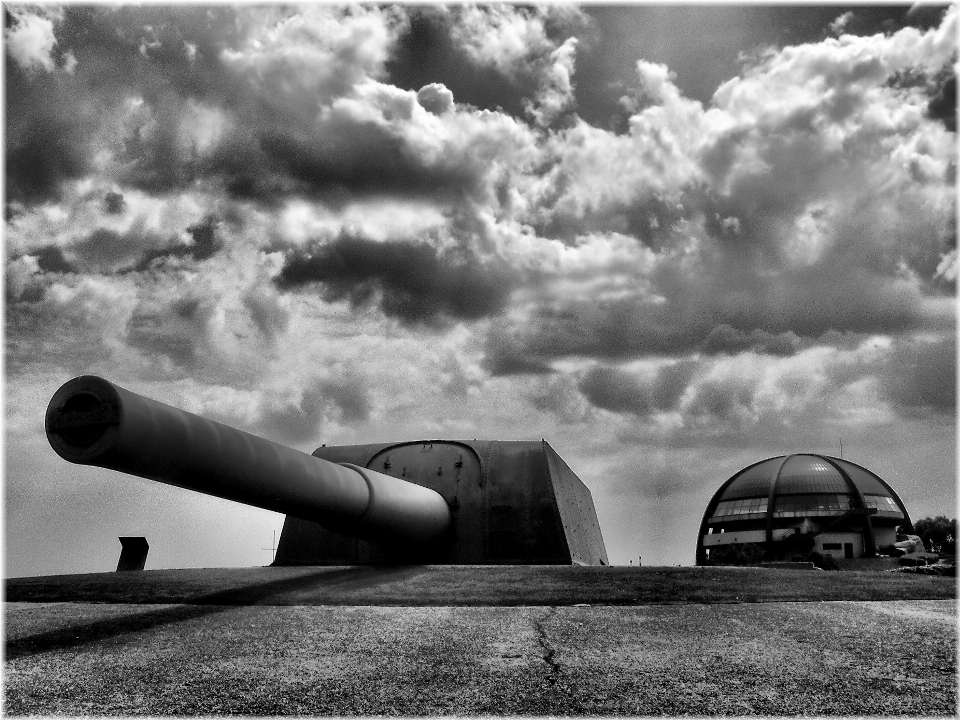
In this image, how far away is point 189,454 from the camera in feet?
21.1

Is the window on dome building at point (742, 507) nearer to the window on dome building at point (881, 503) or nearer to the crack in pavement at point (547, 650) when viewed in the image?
the window on dome building at point (881, 503)

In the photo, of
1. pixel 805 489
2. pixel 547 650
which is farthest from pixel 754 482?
pixel 547 650

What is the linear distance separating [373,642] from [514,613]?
1615 mm

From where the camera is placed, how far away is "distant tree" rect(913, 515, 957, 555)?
4800 cm

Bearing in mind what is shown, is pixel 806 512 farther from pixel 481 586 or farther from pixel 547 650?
pixel 547 650

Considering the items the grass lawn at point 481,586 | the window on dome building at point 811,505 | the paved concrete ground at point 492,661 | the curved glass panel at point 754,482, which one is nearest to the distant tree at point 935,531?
the window on dome building at point 811,505

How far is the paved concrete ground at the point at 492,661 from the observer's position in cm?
520

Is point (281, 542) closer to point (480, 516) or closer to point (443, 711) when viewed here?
point (480, 516)

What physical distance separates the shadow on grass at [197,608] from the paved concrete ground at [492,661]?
4 cm

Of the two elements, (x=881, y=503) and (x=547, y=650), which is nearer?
(x=547, y=650)

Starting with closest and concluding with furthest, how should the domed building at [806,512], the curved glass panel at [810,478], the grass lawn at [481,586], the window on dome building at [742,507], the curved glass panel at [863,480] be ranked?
the grass lawn at [481,586] < the domed building at [806,512] < the curved glass panel at [810,478] < the curved glass panel at [863,480] < the window on dome building at [742,507]

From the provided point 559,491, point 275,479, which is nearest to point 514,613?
point 275,479

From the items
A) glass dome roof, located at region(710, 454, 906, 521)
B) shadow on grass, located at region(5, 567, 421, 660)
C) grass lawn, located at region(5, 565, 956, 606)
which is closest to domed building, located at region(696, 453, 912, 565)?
glass dome roof, located at region(710, 454, 906, 521)

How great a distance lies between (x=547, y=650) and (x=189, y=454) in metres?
2.93
